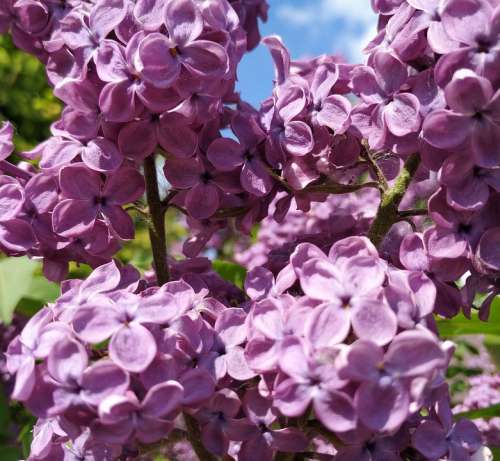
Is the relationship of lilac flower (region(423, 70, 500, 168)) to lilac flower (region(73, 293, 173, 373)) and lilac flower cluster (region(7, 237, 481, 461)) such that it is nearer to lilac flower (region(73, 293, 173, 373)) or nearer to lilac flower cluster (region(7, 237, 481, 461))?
lilac flower cluster (region(7, 237, 481, 461))

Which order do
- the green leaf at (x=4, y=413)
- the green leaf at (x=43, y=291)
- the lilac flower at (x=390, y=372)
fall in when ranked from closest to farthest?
the lilac flower at (x=390, y=372) < the green leaf at (x=43, y=291) < the green leaf at (x=4, y=413)

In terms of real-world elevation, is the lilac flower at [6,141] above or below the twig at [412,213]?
below

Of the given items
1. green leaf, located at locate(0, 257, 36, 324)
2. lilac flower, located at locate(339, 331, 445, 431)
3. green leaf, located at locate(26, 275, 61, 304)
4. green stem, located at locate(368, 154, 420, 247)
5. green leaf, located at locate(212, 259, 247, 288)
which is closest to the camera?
lilac flower, located at locate(339, 331, 445, 431)

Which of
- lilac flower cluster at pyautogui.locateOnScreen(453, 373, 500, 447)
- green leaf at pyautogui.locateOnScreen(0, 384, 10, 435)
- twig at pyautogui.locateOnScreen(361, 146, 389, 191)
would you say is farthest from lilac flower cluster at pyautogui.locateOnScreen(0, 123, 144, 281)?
lilac flower cluster at pyautogui.locateOnScreen(453, 373, 500, 447)

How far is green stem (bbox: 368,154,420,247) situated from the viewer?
0.77 m

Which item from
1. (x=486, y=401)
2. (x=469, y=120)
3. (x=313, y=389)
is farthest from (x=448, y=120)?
(x=486, y=401)

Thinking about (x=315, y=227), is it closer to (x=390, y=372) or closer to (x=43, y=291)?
(x=43, y=291)

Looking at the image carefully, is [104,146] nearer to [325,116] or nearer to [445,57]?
[325,116]

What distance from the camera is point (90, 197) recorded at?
0.76 metres

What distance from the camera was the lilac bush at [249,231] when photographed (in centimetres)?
59

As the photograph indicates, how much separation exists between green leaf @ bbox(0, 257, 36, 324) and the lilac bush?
→ 146mm

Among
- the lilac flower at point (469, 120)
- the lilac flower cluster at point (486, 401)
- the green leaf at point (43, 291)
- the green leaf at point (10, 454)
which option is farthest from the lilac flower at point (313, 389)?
the lilac flower cluster at point (486, 401)

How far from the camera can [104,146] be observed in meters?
0.75

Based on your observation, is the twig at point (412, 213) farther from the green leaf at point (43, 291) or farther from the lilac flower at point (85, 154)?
the green leaf at point (43, 291)
